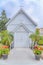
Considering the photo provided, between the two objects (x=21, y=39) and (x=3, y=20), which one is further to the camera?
(x=3, y=20)

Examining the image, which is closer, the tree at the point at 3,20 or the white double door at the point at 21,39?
the white double door at the point at 21,39

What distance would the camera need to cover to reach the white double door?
2809 cm

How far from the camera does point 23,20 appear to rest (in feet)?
97.4

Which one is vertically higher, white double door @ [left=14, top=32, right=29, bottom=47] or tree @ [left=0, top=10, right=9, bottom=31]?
tree @ [left=0, top=10, right=9, bottom=31]

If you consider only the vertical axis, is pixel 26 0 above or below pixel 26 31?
above

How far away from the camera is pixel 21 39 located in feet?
92.3

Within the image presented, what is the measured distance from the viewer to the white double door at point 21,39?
28.1m

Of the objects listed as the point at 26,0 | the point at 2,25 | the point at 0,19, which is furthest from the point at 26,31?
the point at 0,19

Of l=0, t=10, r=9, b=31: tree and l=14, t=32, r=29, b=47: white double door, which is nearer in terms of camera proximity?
l=14, t=32, r=29, b=47: white double door

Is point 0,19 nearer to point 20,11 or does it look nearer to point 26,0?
point 26,0

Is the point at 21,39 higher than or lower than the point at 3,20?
lower

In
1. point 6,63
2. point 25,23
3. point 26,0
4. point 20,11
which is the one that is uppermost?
point 26,0

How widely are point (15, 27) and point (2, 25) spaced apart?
19138mm

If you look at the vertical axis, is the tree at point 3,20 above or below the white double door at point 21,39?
above
